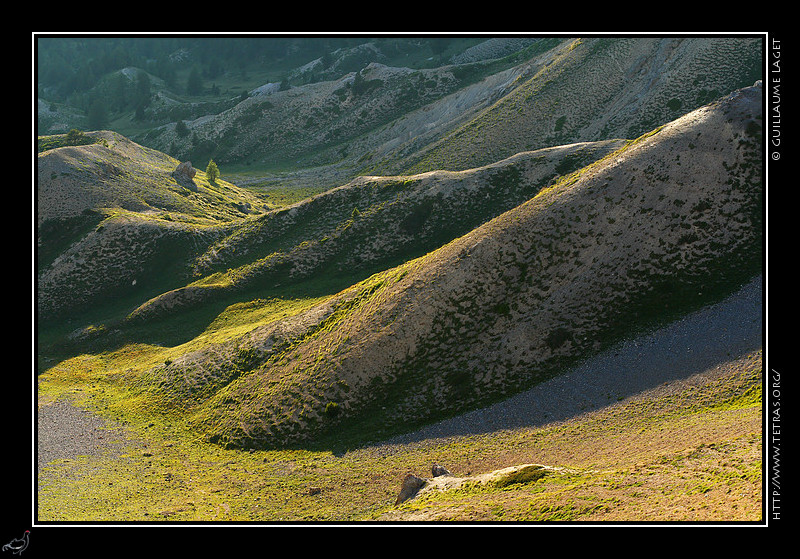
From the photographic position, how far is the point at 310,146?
18350 cm

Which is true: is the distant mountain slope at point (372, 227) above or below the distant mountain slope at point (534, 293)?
above

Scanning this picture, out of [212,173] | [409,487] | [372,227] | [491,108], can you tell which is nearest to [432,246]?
[372,227]

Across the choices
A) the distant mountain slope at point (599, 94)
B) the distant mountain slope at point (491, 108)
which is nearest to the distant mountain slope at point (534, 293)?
the distant mountain slope at point (491, 108)

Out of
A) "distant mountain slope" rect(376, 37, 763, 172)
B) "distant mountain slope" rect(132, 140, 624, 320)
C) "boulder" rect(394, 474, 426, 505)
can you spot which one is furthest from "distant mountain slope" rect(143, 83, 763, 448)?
"distant mountain slope" rect(376, 37, 763, 172)

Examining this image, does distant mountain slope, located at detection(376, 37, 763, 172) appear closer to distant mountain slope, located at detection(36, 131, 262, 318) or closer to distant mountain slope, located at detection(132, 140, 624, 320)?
distant mountain slope, located at detection(132, 140, 624, 320)

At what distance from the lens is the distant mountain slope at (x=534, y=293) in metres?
47.8

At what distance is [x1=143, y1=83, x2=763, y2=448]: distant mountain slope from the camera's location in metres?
47.8

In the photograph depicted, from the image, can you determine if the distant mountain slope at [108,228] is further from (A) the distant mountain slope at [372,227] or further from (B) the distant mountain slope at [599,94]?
(B) the distant mountain slope at [599,94]

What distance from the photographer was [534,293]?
5144 centimetres

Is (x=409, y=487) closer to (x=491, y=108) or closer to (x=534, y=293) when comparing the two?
(x=534, y=293)

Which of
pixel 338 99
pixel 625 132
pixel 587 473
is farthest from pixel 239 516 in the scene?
pixel 338 99

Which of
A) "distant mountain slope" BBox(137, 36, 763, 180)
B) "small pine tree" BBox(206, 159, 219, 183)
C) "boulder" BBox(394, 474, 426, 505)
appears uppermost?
"distant mountain slope" BBox(137, 36, 763, 180)

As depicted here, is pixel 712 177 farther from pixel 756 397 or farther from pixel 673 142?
pixel 756 397
